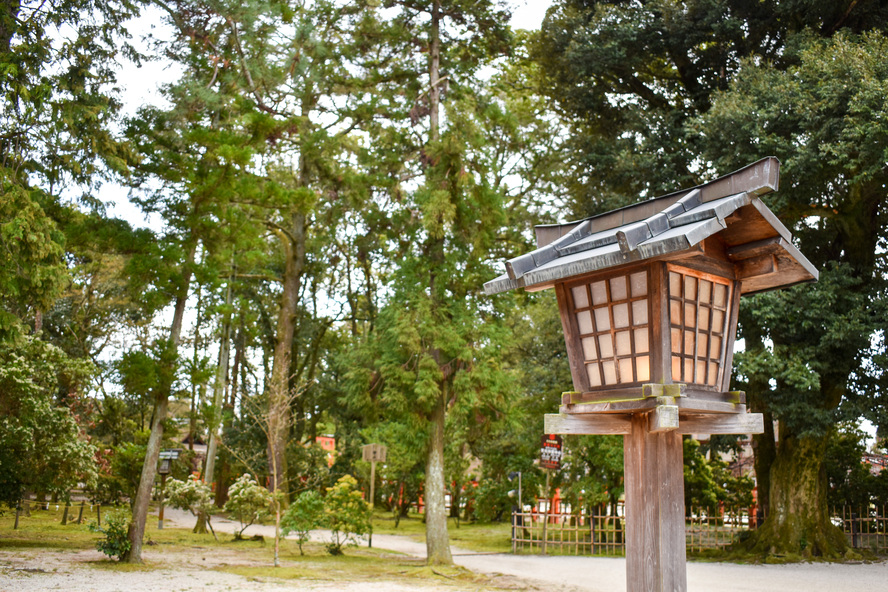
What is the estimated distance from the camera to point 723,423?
5.15m

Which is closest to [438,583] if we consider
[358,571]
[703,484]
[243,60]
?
[358,571]

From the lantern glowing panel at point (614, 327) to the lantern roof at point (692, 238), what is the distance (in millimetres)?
250

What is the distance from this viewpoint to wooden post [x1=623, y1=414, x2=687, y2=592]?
4797 mm

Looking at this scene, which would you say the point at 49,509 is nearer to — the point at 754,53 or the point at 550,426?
the point at 550,426

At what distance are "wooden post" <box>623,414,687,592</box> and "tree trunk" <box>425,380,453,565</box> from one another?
26.6ft

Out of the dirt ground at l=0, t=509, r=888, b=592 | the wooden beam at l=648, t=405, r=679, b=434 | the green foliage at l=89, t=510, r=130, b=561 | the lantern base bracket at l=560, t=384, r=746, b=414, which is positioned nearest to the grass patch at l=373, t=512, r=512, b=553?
the dirt ground at l=0, t=509, r=888, b=592

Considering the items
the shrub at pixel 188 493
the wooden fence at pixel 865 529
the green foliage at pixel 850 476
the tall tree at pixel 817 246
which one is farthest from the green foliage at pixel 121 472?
the green foliage at pixel 850 476

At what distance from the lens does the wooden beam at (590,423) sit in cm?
514

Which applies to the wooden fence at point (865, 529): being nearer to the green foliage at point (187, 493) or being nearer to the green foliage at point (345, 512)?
the green foliage at point (345, 512)

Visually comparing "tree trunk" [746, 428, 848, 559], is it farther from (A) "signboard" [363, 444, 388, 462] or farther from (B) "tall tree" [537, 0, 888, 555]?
(A) "signboard" [363, 444, 388, 462]

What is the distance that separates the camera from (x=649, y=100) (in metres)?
15.9

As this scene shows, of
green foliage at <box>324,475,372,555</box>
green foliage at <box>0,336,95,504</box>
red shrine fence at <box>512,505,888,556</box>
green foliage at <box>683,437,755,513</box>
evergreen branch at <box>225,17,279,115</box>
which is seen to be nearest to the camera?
green foliage at <box>0,336,95,504</box>

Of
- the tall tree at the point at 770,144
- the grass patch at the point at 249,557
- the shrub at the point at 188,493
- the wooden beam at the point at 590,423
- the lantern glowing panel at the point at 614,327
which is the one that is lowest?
the grass patch at the point at 249,557

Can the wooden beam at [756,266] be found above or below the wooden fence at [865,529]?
above
